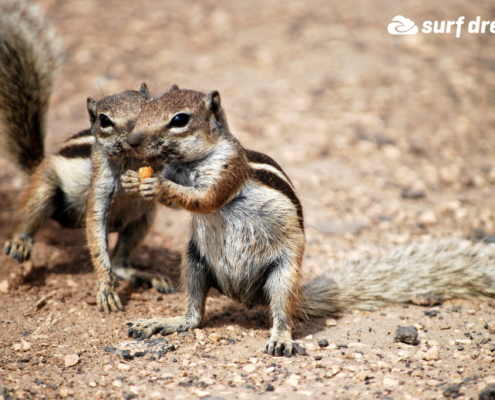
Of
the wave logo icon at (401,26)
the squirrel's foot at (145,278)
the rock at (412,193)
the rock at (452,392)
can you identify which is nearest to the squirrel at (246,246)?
the squirrel's foot at (145,278)

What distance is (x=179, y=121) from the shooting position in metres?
3.83

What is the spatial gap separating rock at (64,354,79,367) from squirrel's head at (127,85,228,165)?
1312 mm

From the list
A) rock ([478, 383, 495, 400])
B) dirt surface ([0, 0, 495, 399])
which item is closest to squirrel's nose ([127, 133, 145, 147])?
dirt surface ([0, 0, 495, 399])

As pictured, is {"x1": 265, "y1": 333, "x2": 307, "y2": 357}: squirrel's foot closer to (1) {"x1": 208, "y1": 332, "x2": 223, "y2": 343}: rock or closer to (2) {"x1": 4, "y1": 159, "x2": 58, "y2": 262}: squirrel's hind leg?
(1) {"x1": 208, "y1": 332, "x2": 223, "y2": 343}: rock

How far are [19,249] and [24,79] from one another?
1.63 meters

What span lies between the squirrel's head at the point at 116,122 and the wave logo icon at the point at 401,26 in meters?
7.38

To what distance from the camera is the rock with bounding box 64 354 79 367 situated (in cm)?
366

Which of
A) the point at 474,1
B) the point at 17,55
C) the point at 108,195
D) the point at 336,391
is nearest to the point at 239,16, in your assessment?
the point at 474,1

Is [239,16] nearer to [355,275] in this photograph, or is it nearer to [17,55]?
[17,55]

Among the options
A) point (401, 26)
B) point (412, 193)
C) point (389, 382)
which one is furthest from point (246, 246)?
point (401, 26)

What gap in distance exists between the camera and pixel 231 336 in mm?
4234

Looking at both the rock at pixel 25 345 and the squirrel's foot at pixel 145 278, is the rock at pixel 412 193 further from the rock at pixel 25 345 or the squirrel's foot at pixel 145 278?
the rock at pixel 25 345

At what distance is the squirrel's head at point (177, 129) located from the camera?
3758 mm

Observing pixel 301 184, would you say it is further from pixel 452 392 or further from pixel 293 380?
pixel 452 392
